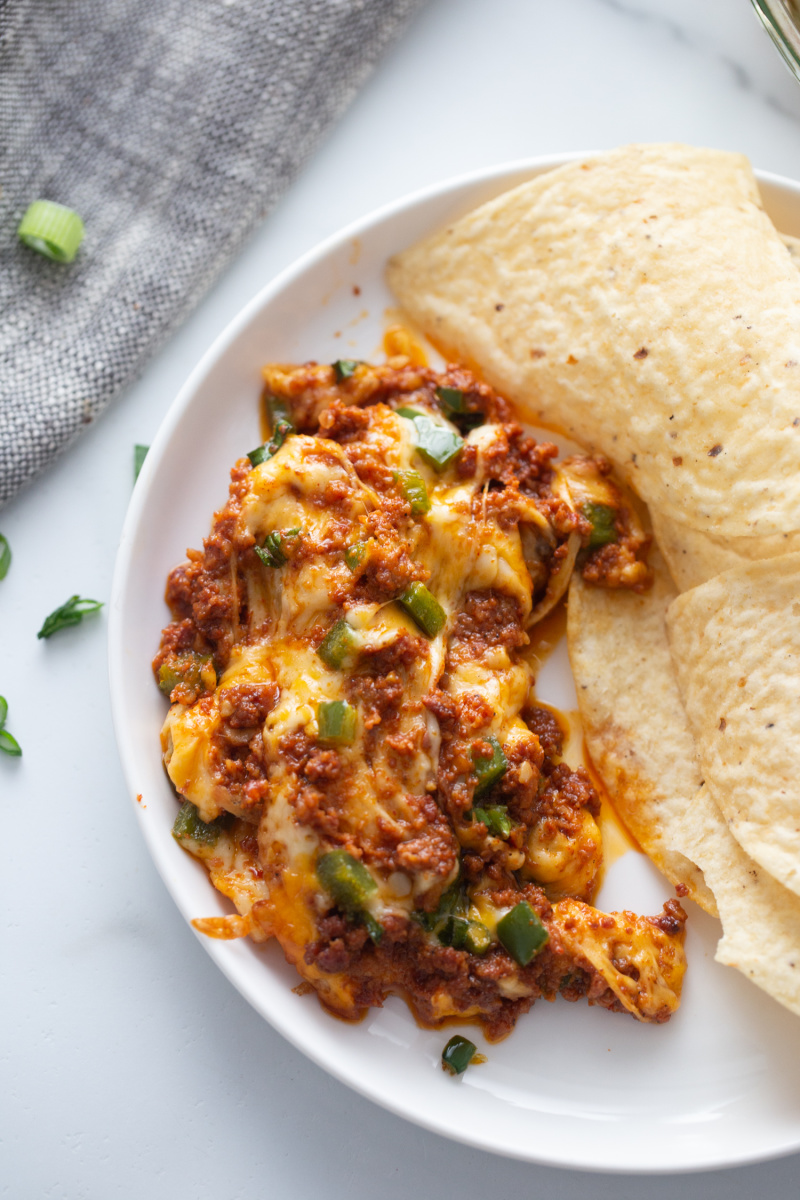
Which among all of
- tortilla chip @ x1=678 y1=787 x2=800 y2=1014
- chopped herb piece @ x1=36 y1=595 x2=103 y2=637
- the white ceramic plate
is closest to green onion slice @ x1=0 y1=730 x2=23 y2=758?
chopped herb piece @ x1=36 y1=595 x2=103 y2=637

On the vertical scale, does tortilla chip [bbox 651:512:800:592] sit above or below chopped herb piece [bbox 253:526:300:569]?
above

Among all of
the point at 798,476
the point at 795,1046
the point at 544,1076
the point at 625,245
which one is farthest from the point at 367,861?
the point at 625,245

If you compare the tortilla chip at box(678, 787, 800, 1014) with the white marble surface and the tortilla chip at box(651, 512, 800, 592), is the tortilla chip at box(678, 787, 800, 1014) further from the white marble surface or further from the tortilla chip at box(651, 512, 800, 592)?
the white marble surface

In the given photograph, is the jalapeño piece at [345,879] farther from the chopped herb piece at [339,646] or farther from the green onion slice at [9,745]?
the green onion slice at [9,745]

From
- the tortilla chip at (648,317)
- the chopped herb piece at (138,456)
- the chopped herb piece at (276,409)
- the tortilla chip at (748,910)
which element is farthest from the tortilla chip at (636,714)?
the chopped herb piece at (138,456)

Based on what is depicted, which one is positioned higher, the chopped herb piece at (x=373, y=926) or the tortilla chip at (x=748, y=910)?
the tortilla chip at (x=748, y=910)
